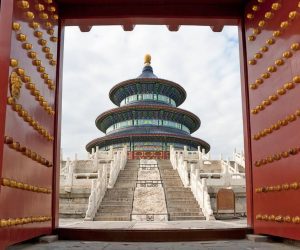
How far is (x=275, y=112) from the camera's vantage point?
3711 mm

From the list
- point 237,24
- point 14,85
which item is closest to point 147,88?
point 237,24

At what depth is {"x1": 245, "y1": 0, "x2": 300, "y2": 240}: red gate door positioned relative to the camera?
3246 mm

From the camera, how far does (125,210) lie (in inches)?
556

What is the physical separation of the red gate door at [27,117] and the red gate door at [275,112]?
225cm

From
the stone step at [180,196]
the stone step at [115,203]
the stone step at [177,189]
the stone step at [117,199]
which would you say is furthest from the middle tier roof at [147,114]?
the stone step at [115,203]

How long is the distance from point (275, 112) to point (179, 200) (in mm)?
11874

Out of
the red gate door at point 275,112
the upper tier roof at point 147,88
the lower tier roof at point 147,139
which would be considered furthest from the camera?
the upper tier roof at point 147,88

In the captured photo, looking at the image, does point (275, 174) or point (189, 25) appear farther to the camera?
point (189, 25)

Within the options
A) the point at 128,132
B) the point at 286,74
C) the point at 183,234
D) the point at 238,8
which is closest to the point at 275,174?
the point at 286,74

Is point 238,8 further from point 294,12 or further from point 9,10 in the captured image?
point 9,10

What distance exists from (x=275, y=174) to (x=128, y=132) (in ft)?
98.6

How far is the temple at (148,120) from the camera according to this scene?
3287 centimetres

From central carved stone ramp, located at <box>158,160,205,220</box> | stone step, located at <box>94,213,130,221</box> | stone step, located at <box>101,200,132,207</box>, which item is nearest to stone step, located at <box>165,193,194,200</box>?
central carved stone ramp, located at <box>158,160,205,220</box>

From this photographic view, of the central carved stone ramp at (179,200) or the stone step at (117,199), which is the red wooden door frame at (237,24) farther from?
the stone step at (117,199)
